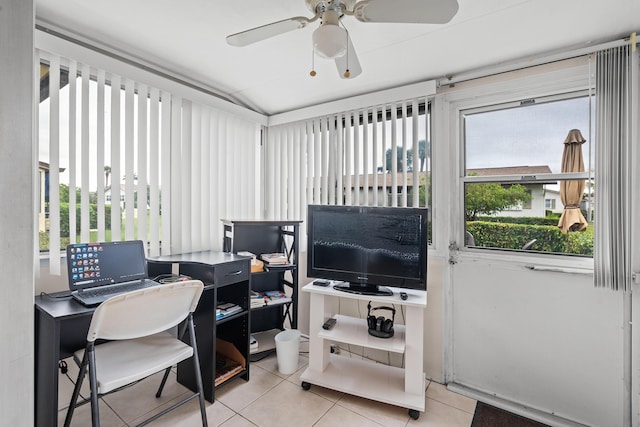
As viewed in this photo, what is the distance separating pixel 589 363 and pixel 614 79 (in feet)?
5.62

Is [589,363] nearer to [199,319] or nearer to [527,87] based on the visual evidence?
[527,87]

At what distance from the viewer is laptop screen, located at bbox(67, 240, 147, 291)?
1695mm

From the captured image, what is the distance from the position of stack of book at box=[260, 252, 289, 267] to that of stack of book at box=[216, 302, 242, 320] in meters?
0.45

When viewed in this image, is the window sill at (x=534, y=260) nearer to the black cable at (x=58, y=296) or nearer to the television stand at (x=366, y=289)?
the television stand at (x=366, y=289)

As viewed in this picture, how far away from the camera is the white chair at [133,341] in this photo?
138cm

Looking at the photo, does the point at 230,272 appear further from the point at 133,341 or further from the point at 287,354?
the point at 287,354

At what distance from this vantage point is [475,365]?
2.19 metres

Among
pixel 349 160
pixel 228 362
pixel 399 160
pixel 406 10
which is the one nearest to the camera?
pixel 406 10

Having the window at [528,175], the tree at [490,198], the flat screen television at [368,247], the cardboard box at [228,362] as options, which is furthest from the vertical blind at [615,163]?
the cardboard box at [228,362]

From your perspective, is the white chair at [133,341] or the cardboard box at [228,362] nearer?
the white chair at [133,341]

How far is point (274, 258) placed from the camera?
2623 mm

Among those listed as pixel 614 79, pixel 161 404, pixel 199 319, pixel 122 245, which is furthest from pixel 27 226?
pixel 614 79

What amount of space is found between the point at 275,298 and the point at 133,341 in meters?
1.15

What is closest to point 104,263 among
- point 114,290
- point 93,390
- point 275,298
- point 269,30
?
point 114,290
